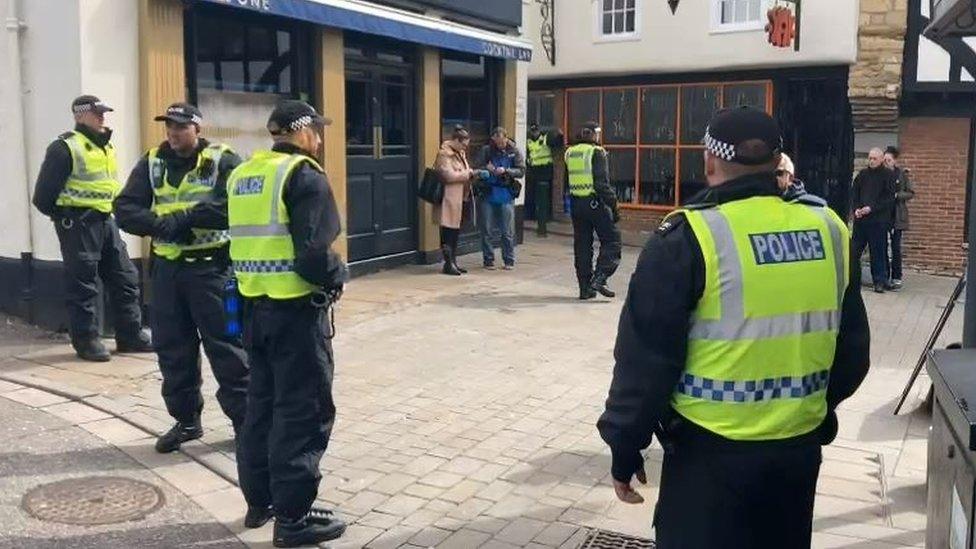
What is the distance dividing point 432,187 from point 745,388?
30.3 feet

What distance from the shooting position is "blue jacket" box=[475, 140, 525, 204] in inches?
490

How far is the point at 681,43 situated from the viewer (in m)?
17.5

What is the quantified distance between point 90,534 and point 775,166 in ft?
11.3

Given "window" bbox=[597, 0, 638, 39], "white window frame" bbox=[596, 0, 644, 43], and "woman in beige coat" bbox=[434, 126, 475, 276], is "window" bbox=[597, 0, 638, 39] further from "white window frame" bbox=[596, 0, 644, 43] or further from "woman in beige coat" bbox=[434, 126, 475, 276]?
"woman in beige coat" bbox=[434, 126, 475, 276]

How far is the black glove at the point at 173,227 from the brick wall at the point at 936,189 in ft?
39.8

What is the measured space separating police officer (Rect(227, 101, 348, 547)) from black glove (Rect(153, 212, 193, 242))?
980 mm

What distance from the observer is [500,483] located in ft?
17.5

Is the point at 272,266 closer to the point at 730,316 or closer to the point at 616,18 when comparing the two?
the point at 730,316

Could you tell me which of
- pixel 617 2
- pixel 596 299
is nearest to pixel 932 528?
pixel 596 299

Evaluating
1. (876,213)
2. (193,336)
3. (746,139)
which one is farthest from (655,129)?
(746,139)

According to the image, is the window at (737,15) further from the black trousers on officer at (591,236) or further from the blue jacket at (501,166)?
the black trousers on officer at (591,236)

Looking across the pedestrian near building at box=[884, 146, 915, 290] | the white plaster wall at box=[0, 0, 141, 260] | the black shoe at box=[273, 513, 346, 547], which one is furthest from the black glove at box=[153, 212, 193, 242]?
the pedestrian near building at box=[884, 146, 915, 290]

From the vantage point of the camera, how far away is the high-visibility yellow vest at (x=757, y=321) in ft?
9.61

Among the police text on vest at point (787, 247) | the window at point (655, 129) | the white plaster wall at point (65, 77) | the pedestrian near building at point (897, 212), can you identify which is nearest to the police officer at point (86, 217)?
the white plaster wall at point (65, 77)
